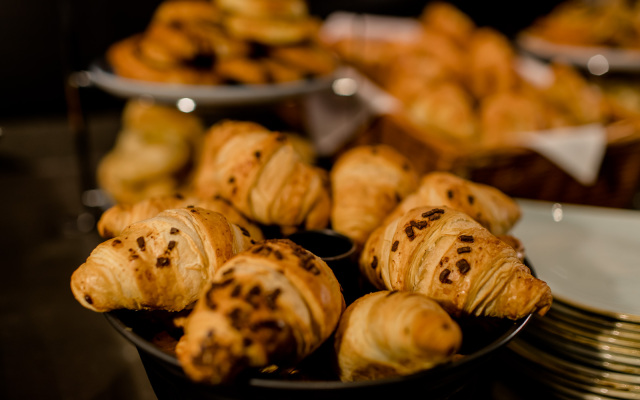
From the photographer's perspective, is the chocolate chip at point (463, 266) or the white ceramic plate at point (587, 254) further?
the white ceramic plate at point (587, 254)

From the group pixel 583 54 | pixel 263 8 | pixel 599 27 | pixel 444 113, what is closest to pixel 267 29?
pixel 263 8

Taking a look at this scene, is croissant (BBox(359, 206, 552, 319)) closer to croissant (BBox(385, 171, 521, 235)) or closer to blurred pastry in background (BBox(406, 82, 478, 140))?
croissant (BBox(385, 171, 521, 235))

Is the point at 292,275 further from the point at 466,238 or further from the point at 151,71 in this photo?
the point at 151,71

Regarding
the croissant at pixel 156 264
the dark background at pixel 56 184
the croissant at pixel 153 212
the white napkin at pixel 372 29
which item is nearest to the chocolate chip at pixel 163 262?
the croissant at pixel 156 264

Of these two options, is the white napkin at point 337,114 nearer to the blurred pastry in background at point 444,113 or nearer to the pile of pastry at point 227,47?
the blurred pastry in background at point 444,113

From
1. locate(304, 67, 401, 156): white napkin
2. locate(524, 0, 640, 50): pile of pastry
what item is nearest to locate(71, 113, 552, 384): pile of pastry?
locate(304, 67, 401, 156): white napkin
